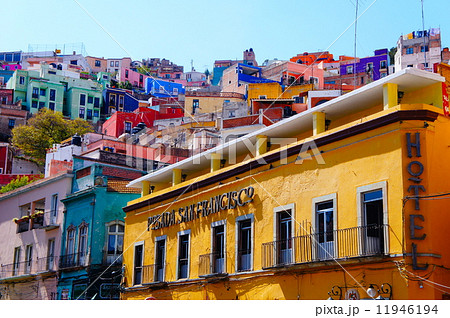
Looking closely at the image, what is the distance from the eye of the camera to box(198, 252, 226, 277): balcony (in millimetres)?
22406

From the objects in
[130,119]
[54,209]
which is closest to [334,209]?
[54,209]

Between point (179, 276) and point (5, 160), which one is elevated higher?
point (5, 160)

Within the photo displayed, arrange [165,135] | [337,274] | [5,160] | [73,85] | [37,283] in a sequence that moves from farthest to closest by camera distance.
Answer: [73,85] → [5,160] → [165,135] → [37,283] → [337,274]

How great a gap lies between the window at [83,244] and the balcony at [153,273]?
20.5 feet

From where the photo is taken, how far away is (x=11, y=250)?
37.9 metres

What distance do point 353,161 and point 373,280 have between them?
322 centimetres

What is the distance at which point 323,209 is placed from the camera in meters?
18.5

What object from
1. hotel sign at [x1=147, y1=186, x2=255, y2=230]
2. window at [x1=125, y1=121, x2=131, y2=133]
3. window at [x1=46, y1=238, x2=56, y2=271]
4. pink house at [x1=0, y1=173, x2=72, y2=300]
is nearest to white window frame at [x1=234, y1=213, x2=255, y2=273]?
hotel sign at [x1=147, y1=186, x2=255, y2=230]

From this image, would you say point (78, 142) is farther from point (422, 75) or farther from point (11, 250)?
point (422, 75)

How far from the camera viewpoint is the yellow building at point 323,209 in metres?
15.8

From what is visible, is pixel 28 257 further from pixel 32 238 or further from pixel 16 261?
pixel 16 261

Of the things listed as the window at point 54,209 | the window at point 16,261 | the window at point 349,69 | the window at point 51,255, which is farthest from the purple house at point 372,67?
the window at point 51,255

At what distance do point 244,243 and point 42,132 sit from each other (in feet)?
184

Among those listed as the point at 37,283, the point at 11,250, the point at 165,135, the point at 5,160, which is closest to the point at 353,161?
the point at 37,283
